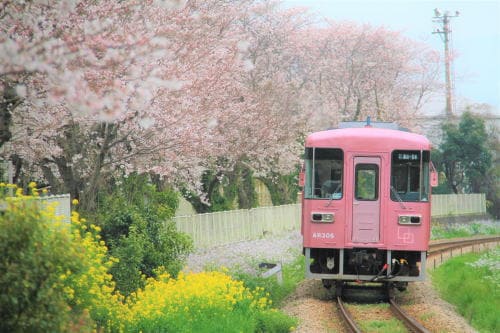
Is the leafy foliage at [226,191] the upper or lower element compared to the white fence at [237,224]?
upper

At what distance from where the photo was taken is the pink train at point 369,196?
14.9 m

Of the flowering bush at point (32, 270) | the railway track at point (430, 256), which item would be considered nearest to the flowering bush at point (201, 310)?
the railway track at point (430, 256)

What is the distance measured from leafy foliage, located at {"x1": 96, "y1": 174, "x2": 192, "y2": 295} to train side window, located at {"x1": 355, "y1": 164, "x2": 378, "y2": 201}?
3.63 metres

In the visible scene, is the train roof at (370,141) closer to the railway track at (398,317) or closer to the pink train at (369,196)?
the pink train at (369,196)

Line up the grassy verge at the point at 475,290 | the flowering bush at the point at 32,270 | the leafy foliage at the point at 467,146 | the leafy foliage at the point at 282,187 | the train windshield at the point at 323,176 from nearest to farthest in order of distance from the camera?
the flowering bush at the point at 32,270 → the grassy verge at the point at 475,290 → the train windshield at the point at 323,176 → the leafy foliage at the point at 282,187 → the leafy foliage at the point at 467,146

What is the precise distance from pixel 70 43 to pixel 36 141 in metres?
5.63

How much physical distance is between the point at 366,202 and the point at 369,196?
13 cm

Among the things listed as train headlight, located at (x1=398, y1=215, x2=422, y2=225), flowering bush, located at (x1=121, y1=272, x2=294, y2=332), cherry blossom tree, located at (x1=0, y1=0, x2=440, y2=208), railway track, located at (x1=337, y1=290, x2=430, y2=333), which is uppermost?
cherry blossom tree, located at (x1=0, y1=0, x2=440, y2=208)

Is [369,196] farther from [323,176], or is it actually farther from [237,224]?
[237,224]

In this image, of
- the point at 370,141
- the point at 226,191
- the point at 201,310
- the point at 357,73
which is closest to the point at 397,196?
the point at 370,141

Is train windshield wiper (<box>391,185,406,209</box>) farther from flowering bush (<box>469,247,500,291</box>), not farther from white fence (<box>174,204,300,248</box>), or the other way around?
white fence (<box>174,204,300,248</box>)

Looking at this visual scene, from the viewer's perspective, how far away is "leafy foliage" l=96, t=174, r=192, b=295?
13.9 m

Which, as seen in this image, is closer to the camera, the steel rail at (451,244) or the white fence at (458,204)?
Result: the steel rail at (451,244)

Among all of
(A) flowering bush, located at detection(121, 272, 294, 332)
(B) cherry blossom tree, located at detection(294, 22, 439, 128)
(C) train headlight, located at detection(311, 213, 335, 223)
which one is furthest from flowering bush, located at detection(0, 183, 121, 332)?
(B) cherry blossom tree, located at detection(294, 22, 439, 128)
